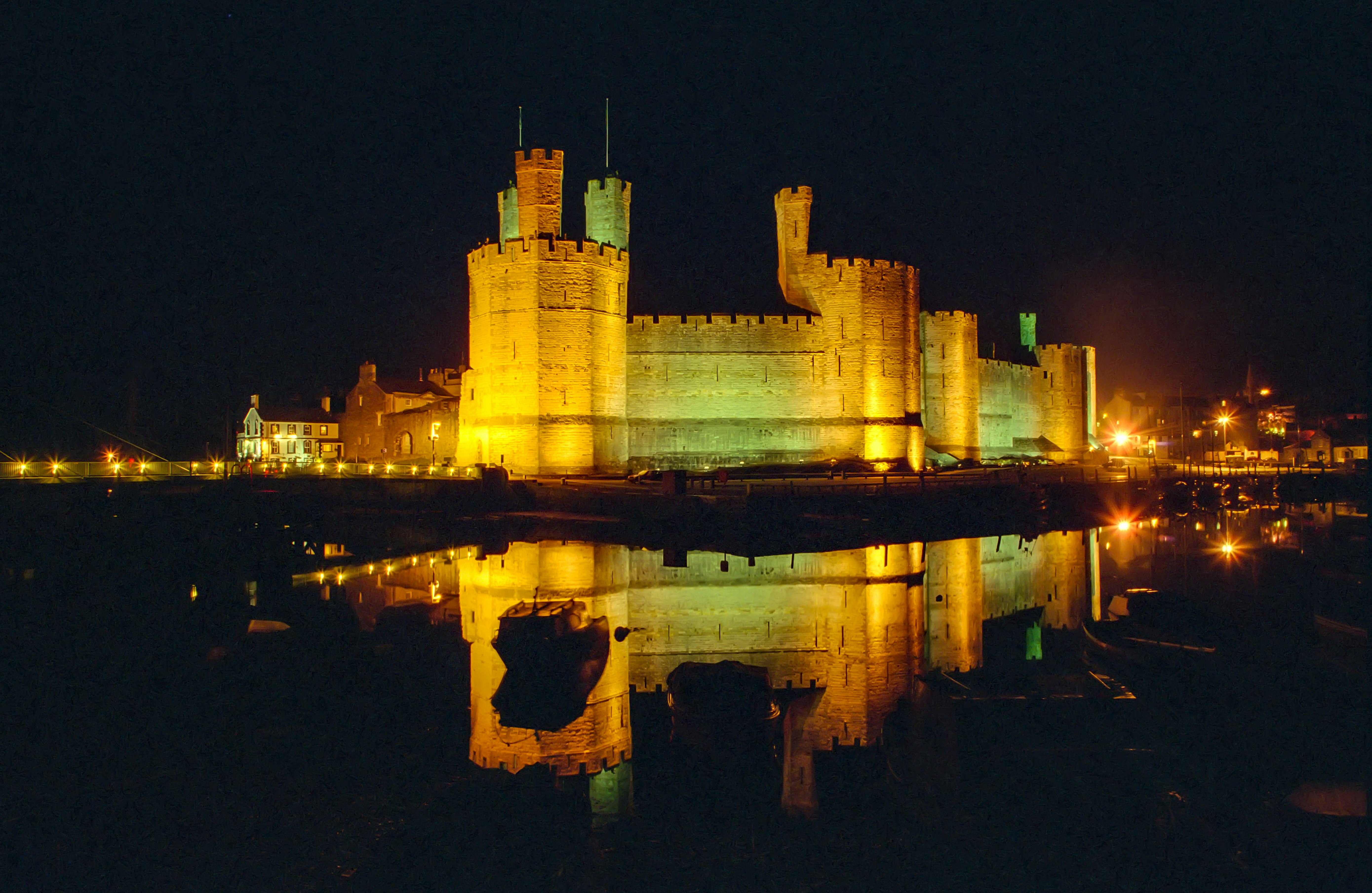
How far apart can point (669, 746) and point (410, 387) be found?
1800 inches

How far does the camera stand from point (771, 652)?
11812 millimetres

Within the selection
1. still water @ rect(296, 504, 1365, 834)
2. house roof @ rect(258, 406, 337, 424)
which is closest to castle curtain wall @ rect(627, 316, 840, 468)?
still water @ rect(296, 504, 1365, 834)

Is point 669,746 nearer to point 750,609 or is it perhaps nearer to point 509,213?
point 750,609

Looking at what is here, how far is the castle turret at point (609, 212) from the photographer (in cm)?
3234

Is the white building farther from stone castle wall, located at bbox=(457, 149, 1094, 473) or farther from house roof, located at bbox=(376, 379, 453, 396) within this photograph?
stone castle wall, located at bbox=(457, 149, 1094, 473)

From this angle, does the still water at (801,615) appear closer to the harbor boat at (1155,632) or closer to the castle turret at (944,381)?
the harbor boat at (1155,632)

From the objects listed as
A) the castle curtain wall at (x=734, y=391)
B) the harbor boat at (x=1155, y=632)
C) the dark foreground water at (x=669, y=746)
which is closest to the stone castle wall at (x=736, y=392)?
the castle curtain wall at (x=734, y=391)

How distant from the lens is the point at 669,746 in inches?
318

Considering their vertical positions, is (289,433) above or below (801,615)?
above

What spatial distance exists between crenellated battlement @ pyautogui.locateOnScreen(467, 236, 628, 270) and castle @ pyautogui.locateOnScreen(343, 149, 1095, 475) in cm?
5

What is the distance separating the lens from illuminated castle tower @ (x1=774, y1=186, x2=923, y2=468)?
32656 millimetres

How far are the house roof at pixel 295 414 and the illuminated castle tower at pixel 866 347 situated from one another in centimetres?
3866

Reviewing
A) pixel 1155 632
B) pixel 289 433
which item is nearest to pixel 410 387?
pixel 289 433

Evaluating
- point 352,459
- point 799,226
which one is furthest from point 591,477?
point 352,459
